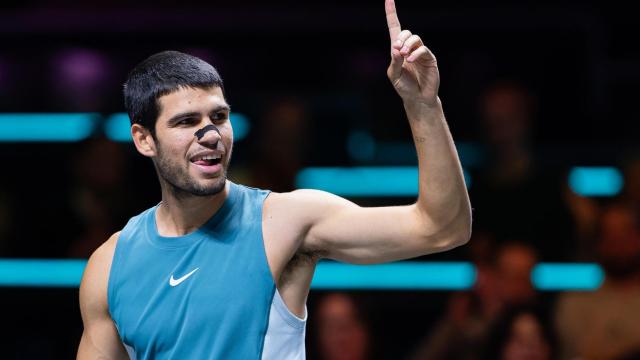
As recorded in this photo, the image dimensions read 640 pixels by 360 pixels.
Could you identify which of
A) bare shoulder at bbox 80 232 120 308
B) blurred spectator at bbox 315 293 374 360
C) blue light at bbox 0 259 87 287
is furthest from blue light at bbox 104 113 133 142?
bare shoulder at bbox 80 232 120 308

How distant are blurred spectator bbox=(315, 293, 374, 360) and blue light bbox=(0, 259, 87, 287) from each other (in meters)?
1.32

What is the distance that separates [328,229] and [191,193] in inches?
13.7

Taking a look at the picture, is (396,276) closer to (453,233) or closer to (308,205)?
(308,205)

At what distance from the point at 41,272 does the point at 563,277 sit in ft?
8.36

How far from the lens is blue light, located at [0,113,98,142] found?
578cm

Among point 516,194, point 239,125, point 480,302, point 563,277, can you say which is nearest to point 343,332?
point 480,302

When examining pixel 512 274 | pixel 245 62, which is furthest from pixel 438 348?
pixel 245 62

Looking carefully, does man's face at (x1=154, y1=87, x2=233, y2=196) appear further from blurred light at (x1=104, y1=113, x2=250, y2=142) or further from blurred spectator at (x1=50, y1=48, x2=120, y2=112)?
blurred spectator at (x1=50, y1=48, x2=120, y2=112)

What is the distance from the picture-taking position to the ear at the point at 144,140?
2799 mm

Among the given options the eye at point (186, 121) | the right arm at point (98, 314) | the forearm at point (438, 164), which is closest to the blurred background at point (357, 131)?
the right arm at point (98, 314)

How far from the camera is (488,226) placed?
5305mm

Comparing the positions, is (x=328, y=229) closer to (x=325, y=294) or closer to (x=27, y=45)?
(x=325, y=294)

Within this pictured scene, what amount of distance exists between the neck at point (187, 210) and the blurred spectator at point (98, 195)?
2701mm

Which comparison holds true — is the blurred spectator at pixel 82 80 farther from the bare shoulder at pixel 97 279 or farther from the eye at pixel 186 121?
the eye at pixel 186 121
